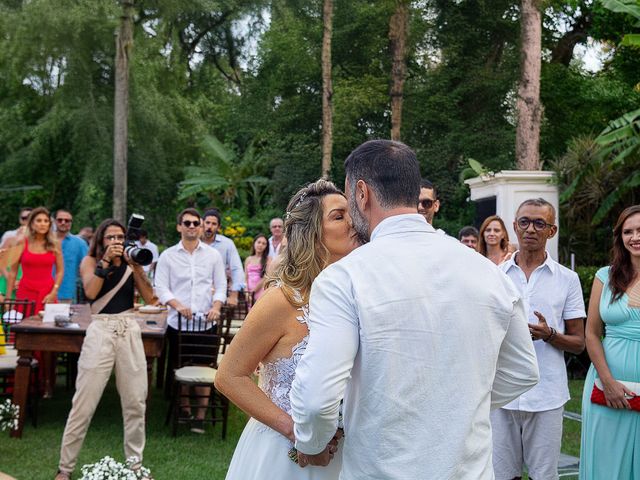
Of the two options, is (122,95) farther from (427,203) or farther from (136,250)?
(427,203)

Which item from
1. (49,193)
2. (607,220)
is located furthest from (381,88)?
(607,220)

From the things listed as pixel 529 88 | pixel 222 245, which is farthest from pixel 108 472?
pixel 529 88

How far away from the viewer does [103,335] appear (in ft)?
22.0

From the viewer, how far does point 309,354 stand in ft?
8.16

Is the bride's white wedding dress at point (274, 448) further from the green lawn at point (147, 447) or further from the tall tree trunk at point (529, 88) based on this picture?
the tall tree trunk at point (529, 88)

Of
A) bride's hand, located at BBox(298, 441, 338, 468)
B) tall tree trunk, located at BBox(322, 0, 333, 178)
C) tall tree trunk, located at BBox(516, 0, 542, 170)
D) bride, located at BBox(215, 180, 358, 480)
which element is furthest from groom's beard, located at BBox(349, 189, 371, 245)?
tall tree trunk, located at BBox(322, 0, 333, 178)

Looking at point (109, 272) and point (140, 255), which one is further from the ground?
point (140, 255)

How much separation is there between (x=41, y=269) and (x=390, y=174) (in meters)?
8.74

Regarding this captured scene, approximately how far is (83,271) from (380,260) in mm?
4615

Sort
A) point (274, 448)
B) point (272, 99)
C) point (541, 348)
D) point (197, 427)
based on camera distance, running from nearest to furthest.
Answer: point (274, 448) < point (541, 348) < point (197, 427) < point (272, 99)

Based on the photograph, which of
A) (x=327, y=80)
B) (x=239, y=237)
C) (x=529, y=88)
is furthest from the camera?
(x=239, y=237)

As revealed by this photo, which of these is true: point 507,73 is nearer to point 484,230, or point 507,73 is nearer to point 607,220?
point 607,220

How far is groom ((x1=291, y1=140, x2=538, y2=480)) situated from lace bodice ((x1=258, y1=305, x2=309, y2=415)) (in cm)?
58

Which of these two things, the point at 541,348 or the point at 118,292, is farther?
the point at 118,292
